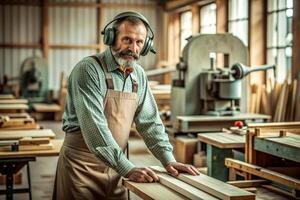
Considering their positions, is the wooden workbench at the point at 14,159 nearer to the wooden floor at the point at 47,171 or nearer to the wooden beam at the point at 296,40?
the wooden floor at the point at 47,171

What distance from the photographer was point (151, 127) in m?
3.02

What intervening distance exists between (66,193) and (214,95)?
4221 mm

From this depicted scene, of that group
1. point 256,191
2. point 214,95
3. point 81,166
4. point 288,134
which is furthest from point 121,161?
point 214,95

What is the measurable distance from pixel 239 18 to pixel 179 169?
7.56 metres

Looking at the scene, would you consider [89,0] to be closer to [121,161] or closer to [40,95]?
[40,95]

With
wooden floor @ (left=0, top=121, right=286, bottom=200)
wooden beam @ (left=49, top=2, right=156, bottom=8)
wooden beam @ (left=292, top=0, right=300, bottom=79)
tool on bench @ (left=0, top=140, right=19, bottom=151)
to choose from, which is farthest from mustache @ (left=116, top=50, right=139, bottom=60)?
wooden beam @ (left=49, top=2, right=156, bottom=8)

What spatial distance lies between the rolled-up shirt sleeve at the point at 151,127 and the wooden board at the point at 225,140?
1.99 metres

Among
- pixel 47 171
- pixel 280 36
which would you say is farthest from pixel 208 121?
pixel 280 36

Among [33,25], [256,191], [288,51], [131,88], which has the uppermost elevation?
[33,25]

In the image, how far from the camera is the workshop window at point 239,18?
9.71m

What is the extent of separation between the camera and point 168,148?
295 cm

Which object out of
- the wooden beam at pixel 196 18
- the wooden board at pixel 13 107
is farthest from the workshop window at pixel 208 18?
the wooden board at pixel 13 107

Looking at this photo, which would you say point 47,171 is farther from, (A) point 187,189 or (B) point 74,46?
(B) point 74,46

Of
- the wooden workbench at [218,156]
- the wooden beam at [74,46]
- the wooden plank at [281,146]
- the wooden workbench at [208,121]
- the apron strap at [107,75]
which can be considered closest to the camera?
the apron strap at [107,75]
